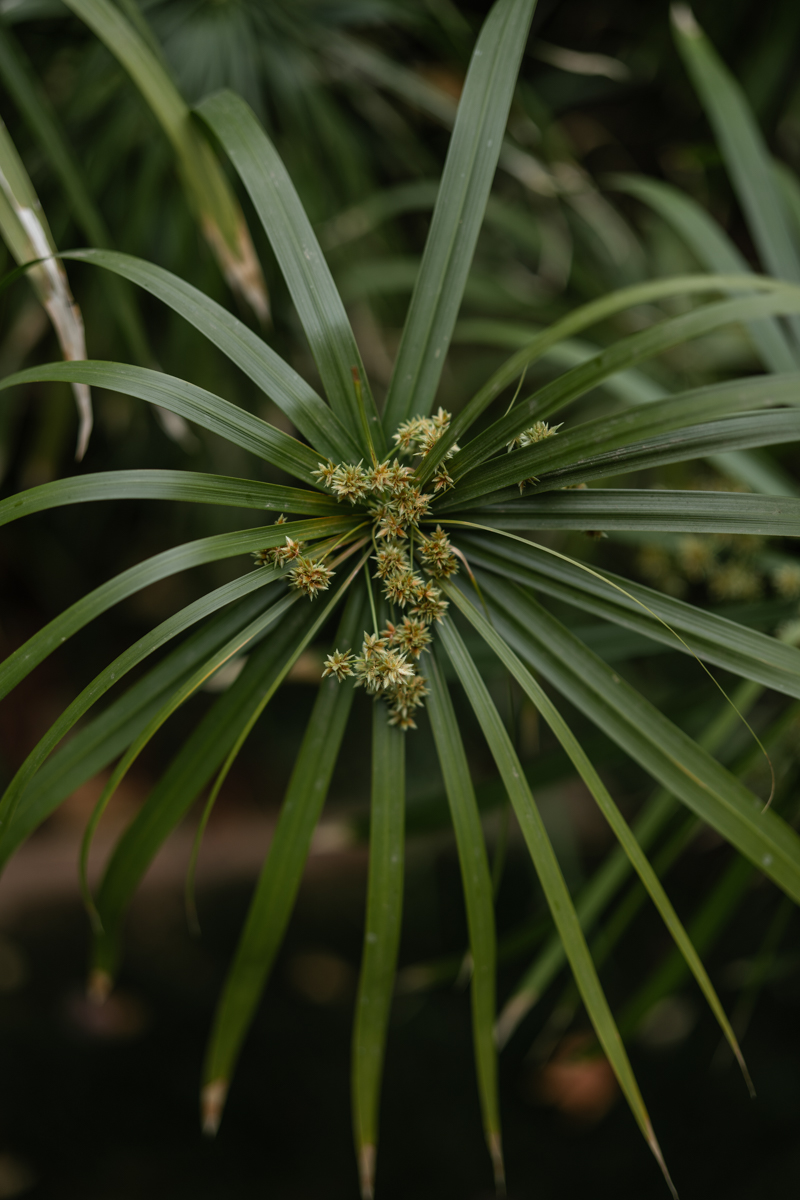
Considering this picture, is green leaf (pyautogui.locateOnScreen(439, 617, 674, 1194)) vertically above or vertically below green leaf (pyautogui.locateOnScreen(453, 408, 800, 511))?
below

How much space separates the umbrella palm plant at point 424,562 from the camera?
0.51 m

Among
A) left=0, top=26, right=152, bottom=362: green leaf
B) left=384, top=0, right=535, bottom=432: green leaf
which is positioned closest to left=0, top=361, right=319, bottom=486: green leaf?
left=384, top=0, right=535, bottom=432: green leaf

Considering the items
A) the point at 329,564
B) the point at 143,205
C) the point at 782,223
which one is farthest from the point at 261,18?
the point at 329,564

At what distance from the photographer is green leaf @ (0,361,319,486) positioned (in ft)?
1.66

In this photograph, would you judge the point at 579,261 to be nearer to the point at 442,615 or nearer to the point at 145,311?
the point at 145,311

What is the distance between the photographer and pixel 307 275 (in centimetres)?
55

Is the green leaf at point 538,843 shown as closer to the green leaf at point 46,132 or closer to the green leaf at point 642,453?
the green leaf at point 642,453

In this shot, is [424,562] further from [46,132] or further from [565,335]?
[46,132]

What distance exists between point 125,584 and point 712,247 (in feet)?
2.92

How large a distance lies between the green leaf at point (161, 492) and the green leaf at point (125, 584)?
0.10 ft

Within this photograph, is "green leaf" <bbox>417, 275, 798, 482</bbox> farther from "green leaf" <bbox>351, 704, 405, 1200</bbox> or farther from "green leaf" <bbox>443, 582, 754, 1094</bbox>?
"green leaf" <bbox>351, 704, 405, 1200</bbox>

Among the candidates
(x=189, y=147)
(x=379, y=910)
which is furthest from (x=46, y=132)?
(x=379, y=910)

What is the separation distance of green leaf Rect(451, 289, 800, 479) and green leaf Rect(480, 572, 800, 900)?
0.40ft

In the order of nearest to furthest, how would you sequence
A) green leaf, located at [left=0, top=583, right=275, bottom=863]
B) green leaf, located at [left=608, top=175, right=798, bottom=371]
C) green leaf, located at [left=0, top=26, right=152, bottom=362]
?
green leaf, located at [left=0, top=583, right=275, bottom=863] → green leaf, located at [left=0, top=26, right=152, bottom=362] → green leaf, located at [left=608, top=175, right=798, bottom=371]
